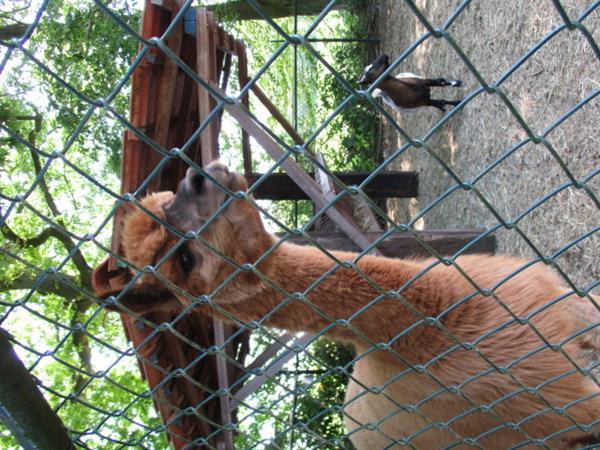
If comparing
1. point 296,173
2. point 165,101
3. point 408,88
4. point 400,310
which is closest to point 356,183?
point 408,88

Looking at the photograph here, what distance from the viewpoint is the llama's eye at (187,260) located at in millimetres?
2377

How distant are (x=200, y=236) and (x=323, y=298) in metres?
0.57

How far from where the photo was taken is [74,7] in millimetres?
6930

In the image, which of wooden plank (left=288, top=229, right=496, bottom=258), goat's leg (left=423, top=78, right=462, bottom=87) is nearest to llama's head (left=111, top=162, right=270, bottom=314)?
wooden plank (left=288, top=229, right=496, bottom=258)

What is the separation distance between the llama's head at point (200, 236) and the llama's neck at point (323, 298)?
0.35 feet

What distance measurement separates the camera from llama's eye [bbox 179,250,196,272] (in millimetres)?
2377

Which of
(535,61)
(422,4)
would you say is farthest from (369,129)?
(535,61)

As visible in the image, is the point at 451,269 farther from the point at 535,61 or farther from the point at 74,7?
the point at 74,7

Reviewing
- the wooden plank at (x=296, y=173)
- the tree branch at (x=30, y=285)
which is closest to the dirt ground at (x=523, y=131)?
the wooden plank at (x=296, y=173)

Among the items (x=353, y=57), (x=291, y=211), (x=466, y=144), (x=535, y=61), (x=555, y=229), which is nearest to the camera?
(x=555, y=229)

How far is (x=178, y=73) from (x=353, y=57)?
8091 mm

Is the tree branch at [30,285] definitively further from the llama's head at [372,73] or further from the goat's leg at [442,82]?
the goat's leg at [442,82]

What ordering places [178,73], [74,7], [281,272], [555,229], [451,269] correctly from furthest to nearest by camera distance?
[74,7], [555,229], [178,73], [451,269], [281,272]

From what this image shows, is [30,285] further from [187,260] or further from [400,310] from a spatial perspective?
[400,310]
